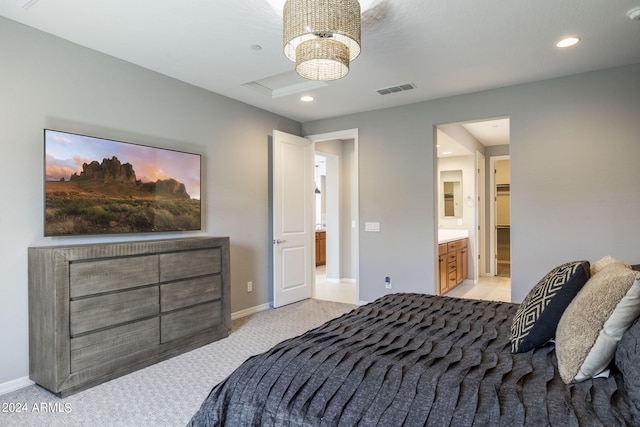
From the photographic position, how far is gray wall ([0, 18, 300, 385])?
8.76 ft

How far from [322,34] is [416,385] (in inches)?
72.0

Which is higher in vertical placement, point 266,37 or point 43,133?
point 266,37

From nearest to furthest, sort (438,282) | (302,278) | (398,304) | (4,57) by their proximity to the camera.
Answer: (398,304), (4,57), (438,282), (302,278)

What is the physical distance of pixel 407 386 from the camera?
4.11 ft

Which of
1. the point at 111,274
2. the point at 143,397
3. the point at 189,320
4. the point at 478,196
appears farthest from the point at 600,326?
the point at 478,196

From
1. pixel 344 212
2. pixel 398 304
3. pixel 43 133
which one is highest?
pixel 43 133

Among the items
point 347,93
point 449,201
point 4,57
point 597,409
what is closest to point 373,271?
point 347,93

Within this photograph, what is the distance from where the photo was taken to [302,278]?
5.36 metres

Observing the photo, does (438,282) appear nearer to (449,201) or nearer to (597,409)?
(449,201)

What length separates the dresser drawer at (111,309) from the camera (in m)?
2.62

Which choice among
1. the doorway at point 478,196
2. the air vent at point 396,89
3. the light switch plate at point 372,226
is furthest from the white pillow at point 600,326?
the doorway at point 478,196

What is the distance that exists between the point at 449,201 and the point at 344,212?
2076mm

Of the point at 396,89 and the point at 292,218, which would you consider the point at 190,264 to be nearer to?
the point at 292,218

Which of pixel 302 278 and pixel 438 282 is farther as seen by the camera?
pixel 302 278
